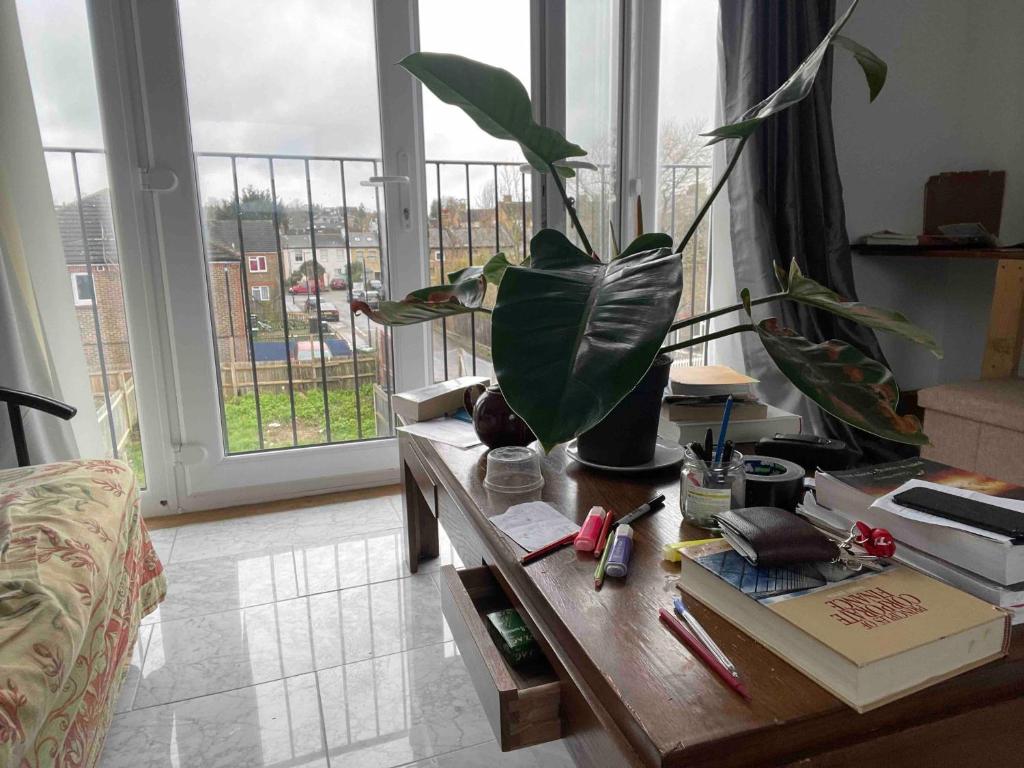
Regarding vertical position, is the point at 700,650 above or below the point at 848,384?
below

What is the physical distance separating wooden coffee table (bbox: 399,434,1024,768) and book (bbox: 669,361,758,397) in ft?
1.21

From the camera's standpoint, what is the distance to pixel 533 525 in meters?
0.79

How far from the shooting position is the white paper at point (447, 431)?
3.77 ft

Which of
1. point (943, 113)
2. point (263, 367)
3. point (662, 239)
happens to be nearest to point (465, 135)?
point (263, 367)

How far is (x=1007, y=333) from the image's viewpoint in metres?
1.96

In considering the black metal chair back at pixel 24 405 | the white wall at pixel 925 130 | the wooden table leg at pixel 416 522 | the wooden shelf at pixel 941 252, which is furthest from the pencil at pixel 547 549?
the white wall at pixel 925 130

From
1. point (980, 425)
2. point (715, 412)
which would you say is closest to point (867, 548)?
point (715, 412)

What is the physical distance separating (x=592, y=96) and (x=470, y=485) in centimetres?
180

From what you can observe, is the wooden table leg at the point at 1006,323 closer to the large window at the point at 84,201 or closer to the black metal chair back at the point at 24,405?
the black metal chair back at the point at 24,405

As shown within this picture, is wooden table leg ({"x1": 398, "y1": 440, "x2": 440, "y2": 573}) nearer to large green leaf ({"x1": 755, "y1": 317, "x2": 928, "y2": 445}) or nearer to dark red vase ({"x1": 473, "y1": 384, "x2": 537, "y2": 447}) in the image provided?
dark red vase ({"x1": 473, "y1": 384, "x2": 537, "y2": 447})

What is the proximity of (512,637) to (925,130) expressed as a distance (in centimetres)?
257

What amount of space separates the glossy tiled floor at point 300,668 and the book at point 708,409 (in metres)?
0.57

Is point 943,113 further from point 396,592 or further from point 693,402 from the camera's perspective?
point 396,592

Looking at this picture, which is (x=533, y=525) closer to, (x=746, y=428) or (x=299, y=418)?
(x=746, y=428)
